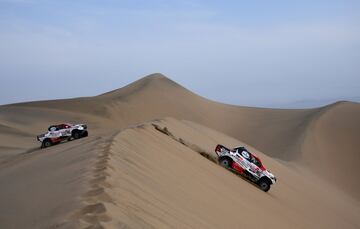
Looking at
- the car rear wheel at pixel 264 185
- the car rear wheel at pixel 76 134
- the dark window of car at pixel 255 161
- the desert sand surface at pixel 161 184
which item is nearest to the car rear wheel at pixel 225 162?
the desert sand surface at pixel 161 184

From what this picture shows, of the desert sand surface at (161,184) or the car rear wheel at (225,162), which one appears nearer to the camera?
the desert sand surface at (161,184)

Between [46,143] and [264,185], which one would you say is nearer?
[264,185]

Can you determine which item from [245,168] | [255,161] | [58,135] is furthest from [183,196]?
[58,135]

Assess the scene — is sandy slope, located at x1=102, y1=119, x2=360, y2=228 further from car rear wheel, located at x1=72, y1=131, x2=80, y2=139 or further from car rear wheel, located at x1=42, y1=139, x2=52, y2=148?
car rear wheel, located at x1=42, y1=139, x2=52, y2=148

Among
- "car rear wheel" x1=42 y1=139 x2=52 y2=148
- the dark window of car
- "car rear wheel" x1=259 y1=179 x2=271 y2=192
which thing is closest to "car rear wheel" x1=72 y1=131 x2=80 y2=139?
"car rear wheel" x1=42 y1=139 x2=52 y2=148

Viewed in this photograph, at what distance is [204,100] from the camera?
55.6m

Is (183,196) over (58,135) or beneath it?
over

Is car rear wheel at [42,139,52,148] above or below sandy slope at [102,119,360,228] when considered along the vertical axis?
below

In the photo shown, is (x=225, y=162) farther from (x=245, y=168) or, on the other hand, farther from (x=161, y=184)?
(x=161, y=184)

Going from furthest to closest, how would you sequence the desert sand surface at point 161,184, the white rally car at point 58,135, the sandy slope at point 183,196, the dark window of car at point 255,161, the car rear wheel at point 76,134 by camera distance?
the car rear wheel at point 76,134, the white rally car at point 58,135, the dark window of car at point 255,161, the sandy slope at point 183,196, the desert sand surface at point 161,184

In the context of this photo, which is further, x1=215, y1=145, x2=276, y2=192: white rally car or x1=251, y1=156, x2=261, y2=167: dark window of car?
x1=251, y1=156, x2=261, y2=167: dark window of car

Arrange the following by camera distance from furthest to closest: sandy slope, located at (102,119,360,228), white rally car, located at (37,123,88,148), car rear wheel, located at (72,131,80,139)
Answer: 1. car rear wheel, located at (72,131,80,139)
2. white rally car, located at (37,123,88,148)
3. sandy slope, located at (102,119,360,228)

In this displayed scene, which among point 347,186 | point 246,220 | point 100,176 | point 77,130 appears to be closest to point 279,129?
point 347,186

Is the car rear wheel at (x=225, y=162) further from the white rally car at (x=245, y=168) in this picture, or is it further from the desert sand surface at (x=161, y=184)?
the desert sand surface at (x=161, y=184)
